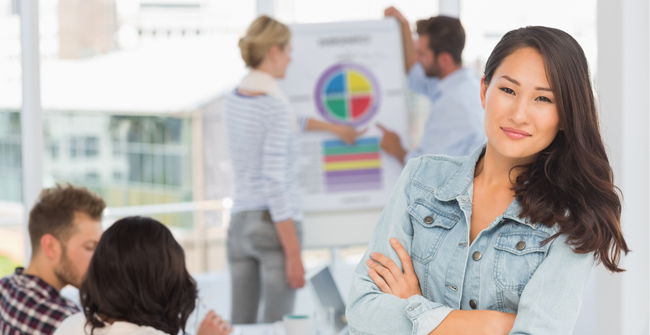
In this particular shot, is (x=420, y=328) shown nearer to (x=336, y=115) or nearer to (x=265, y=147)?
(x=265, y=147)

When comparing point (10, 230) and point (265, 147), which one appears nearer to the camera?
point (265, 147)

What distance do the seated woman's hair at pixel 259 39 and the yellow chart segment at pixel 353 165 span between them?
2.25 feet

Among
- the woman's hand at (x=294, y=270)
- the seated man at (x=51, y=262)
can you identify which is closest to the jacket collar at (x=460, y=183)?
the seated man at (x=51, y=262)

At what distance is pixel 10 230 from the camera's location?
12.8 ft

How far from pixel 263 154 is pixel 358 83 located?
71 cm

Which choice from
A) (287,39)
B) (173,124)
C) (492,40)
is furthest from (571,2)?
(173,124)

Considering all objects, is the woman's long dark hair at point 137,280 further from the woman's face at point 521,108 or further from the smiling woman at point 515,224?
the woman's face at point 521,108

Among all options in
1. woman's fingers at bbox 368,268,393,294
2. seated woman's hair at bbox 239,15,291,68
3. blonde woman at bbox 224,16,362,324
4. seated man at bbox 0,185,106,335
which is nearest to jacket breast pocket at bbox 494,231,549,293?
woman's fingers at bbox 368,268,393,294

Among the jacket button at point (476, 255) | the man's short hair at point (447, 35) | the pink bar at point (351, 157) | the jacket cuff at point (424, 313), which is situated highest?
the man's short hair at point (447, 35)

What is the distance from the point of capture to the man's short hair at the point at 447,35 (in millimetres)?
3238

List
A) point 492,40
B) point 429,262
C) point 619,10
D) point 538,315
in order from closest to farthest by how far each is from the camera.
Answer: point 538,315
point 429,262
point 619,10
point 492,40

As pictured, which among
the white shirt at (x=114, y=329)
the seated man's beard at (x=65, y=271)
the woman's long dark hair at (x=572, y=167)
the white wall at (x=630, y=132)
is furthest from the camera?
the seated man's beard at (x=65, y=271)

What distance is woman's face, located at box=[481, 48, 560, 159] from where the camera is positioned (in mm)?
1232

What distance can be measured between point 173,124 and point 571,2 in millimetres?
2443
